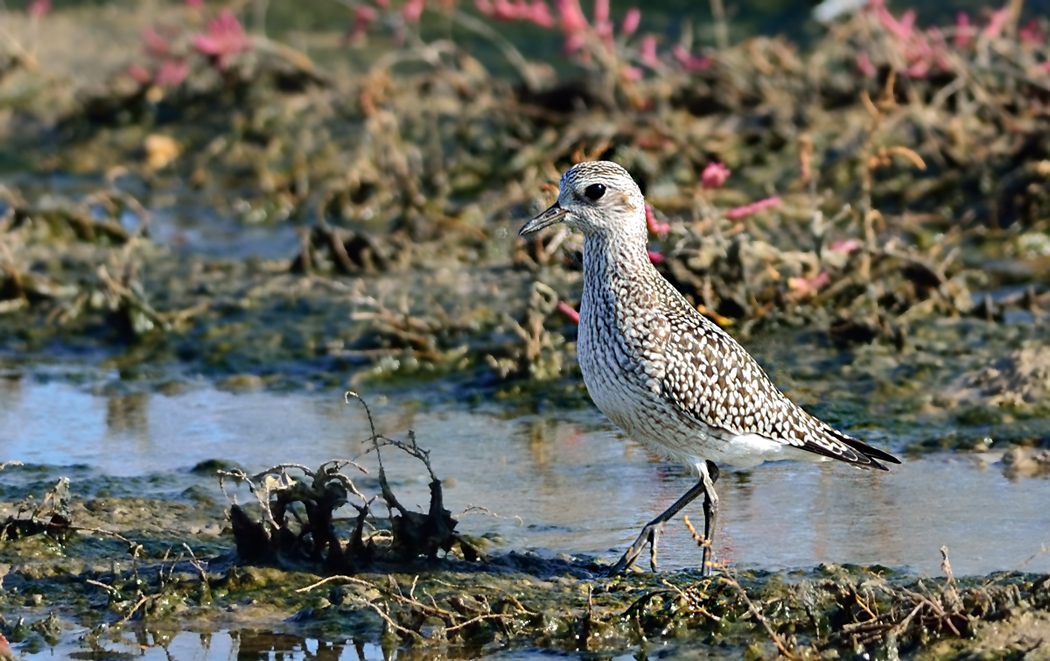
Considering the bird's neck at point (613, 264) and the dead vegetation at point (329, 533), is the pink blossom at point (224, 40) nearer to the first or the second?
the bird's neck at point (613, 264)

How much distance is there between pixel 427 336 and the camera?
8.96 m

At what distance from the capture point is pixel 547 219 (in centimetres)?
633

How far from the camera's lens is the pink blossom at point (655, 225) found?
7668 mm

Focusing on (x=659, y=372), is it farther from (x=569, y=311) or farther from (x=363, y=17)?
(x=363, y=17)

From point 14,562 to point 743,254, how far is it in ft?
12.4

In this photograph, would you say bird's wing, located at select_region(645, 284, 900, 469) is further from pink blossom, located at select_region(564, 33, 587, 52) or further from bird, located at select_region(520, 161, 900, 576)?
pink blossom, located at select_region(564, 33, 587, 52)

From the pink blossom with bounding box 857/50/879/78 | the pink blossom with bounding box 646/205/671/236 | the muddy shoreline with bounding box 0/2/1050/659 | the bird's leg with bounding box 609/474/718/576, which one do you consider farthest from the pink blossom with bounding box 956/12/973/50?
the bird's leg with bounding box 609/474/718/576

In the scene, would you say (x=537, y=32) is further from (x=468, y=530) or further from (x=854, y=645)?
(x=854, y=645)

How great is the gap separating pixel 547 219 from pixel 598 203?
192 mm

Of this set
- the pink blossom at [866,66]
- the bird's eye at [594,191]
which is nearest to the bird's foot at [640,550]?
the bird's eye at [594,191]

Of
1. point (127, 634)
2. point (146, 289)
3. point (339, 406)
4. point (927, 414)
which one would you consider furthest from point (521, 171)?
point (127, 634)

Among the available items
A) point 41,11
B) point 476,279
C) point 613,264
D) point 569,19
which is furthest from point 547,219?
point 41,11

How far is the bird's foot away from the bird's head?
1029 mm

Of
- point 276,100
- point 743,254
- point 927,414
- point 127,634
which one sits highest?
point 276,100
